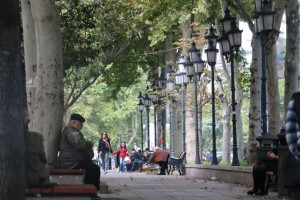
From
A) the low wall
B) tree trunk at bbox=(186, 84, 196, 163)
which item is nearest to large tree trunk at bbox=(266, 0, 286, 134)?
the low wall

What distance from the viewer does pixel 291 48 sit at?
2494cm

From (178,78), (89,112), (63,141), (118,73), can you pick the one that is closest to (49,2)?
(63,141)

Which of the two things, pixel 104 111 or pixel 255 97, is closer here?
pixel 255 97

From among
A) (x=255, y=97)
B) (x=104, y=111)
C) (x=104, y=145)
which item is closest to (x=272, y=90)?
(x=255, y=97)

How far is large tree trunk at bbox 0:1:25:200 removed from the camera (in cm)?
729

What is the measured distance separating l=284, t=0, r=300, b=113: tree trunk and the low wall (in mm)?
2397

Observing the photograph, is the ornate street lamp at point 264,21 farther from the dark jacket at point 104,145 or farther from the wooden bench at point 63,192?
the dark jacket at point 104,145

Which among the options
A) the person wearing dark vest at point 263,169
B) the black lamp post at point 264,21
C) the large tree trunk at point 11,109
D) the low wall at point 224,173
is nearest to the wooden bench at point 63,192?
the large tree trunk at point 11,109

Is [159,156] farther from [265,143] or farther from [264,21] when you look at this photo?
[265,143]

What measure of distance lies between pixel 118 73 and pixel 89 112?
3835cm

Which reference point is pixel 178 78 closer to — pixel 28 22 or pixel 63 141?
pixel 28 22

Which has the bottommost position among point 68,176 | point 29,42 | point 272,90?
point 68,176

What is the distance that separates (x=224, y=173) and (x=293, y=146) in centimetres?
2013

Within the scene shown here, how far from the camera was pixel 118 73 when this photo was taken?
46.4 m
